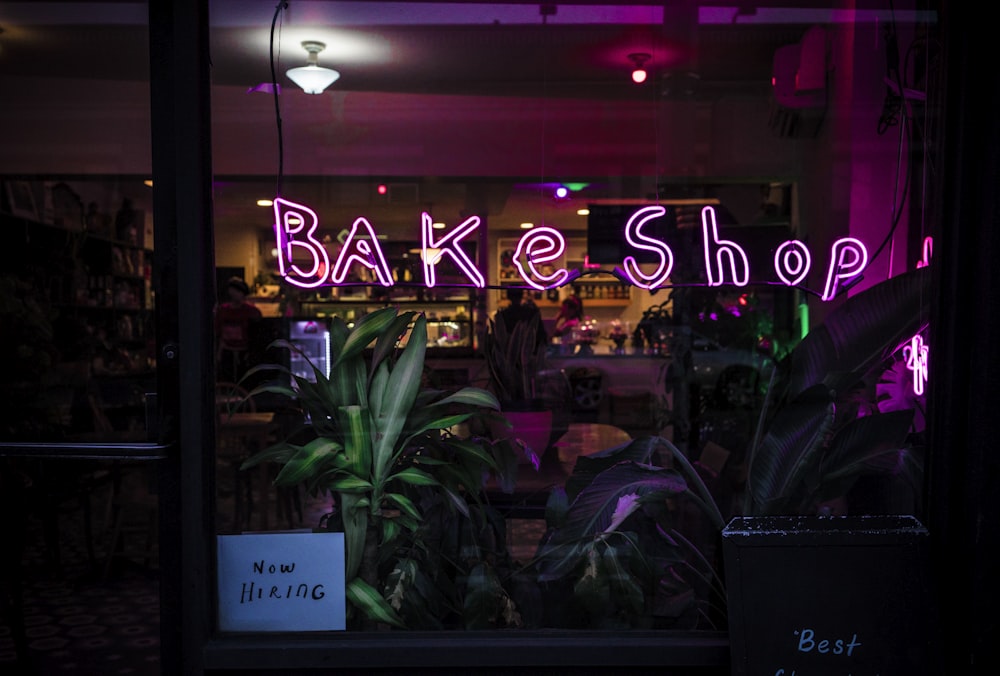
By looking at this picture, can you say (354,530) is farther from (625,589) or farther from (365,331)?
(625,589)

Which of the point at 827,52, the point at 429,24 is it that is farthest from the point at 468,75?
the point at 827,52

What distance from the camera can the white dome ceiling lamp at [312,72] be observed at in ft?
18.2

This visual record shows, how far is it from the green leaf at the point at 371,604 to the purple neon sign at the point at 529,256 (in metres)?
1.44

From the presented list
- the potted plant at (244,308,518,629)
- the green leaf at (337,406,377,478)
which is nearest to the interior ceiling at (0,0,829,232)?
the potted plant at (244,308,518,629)

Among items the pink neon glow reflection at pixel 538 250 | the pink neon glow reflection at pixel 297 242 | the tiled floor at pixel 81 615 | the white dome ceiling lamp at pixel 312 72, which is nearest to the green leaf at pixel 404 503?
the tiled floor at pixel 81 615

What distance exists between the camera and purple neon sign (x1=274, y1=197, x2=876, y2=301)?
3230 mm

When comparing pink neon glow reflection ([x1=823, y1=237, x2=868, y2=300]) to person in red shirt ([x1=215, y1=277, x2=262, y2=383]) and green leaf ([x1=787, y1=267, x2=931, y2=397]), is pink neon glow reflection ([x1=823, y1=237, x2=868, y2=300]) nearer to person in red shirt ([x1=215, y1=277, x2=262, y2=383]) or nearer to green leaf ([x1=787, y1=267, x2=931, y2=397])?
green leaf ([x1=787, y1=267, x2=931, y2=397])

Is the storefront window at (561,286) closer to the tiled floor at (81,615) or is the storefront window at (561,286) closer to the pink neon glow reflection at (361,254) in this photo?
the pink neon glow reflection at (361,254)

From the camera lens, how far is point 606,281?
9.69 metres

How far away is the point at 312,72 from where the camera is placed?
5551 millimetres

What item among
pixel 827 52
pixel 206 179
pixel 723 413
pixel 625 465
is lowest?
pixel 723 413

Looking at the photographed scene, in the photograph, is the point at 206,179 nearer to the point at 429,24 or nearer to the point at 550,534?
the point at 550,534

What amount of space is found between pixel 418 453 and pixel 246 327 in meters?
0.69

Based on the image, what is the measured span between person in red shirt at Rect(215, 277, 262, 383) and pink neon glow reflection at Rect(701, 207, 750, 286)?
211 centimetres
